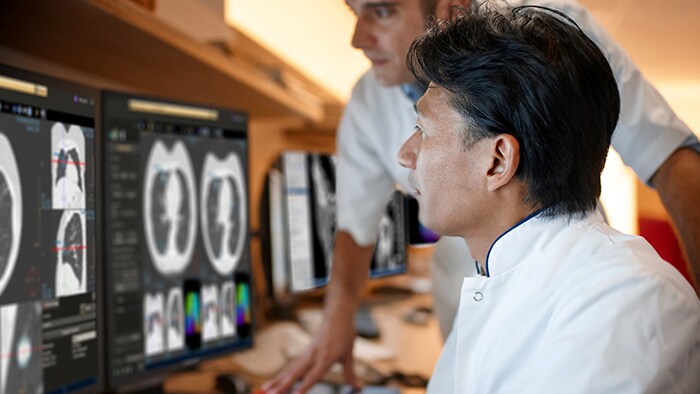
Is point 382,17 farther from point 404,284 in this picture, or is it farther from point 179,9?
point 404,284

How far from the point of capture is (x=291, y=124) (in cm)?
326

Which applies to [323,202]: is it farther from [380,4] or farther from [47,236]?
[47,236]

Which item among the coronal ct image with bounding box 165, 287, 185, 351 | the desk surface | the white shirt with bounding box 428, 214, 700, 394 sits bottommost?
the desk surface

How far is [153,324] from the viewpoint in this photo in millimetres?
1331

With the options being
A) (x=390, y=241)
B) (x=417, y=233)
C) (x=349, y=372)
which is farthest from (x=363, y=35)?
(x=417, y=233)

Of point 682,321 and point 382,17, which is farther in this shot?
point 382,17

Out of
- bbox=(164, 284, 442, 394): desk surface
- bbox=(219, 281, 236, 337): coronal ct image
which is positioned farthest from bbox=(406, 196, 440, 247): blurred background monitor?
bbox=(219, 281, 236, 337): coronal ct image

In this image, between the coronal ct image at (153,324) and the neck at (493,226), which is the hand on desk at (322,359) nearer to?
the coronal ct image at (153,324)

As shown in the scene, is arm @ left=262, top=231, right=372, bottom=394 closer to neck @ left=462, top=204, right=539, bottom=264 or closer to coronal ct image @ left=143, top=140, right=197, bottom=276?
coronal ct image @ left=143, top=140, right=197, bottom=276

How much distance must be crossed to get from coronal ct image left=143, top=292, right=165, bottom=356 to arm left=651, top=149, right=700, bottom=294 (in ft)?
2.88

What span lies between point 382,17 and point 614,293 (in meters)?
0.65

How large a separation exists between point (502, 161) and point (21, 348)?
0.66 meters

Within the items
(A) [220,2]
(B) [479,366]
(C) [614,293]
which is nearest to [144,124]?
(A) [220,2]

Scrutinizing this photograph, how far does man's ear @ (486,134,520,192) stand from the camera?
33.8 inches
